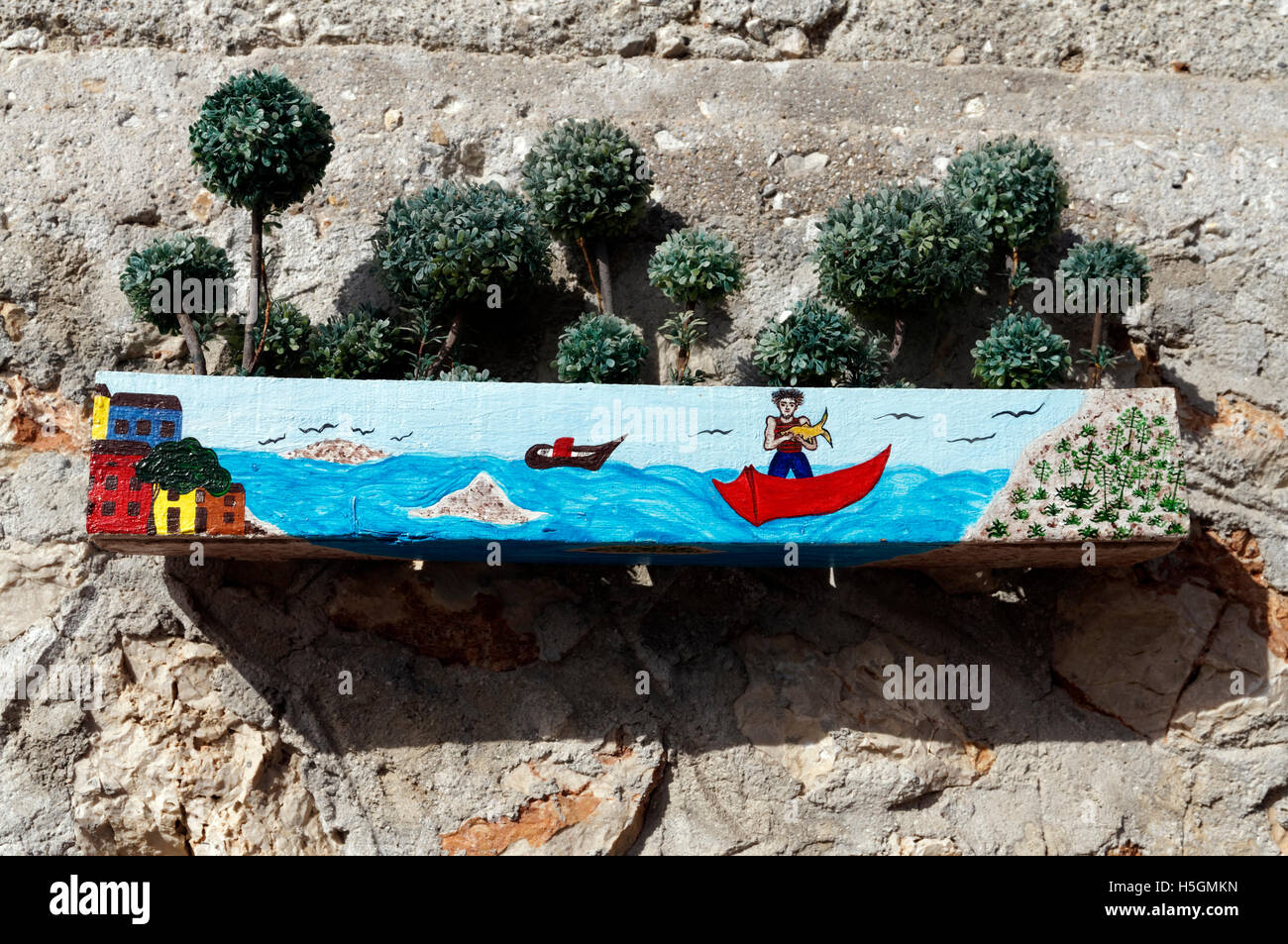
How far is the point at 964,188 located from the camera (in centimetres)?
625

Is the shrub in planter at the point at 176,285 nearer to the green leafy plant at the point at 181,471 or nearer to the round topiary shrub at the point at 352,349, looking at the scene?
the round topiary shrub at the point at 352,349

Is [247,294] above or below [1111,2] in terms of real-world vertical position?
below

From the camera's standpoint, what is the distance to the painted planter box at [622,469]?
5.23 metres

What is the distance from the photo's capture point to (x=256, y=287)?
582 centimetres

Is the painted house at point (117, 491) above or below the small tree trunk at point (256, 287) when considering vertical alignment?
below

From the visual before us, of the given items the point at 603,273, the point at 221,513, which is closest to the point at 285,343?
the point at 221,513

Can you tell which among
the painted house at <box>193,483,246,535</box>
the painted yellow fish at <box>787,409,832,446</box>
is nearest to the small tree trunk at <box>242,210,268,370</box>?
the painted house at <box>193,483,246,535</box>

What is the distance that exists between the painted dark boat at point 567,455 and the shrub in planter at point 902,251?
152cm

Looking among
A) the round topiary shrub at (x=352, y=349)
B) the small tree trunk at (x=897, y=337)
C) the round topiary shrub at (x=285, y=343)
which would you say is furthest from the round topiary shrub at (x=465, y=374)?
the small tree trunk at (x=897, y=337)

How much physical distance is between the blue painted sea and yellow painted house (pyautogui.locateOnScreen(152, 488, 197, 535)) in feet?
0.70

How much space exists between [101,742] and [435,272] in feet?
8.51

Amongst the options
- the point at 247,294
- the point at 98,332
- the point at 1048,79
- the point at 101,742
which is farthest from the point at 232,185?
the point at 1048,79

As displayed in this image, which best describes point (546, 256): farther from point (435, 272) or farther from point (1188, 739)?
point (1188, 739)

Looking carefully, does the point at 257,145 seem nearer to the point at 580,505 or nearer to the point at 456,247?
the point at 456,247
